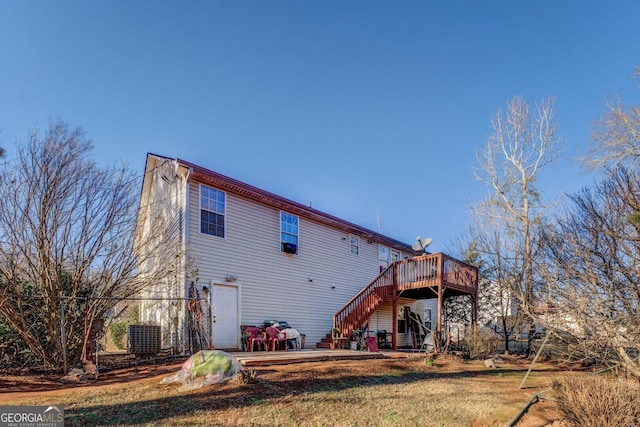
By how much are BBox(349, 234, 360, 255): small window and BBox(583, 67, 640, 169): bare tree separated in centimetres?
936

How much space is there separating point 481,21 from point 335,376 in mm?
12121

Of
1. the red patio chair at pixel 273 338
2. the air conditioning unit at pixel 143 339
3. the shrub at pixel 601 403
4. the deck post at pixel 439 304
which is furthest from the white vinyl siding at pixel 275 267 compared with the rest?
the shrub at pixel 601 403

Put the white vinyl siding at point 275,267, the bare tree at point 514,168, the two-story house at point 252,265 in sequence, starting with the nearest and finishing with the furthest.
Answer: the two-story house at point 252,265
the white vinyl siding at point 275,267
the bare tree at point 514,168

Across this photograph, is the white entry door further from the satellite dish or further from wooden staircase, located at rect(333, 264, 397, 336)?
the satellite dish

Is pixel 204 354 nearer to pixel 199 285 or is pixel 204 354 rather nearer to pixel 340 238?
pixel 199 285

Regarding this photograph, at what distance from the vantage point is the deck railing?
14914 mm

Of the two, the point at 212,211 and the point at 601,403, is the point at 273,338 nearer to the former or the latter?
the point at 212,211

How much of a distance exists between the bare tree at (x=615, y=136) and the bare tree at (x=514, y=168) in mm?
3294

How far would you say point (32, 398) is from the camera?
640 centimetres

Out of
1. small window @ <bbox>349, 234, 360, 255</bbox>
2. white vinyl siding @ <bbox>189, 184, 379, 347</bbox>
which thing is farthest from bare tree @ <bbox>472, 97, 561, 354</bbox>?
white vinyl siding @ <bbox>189, 184, 379, 347</bbox>

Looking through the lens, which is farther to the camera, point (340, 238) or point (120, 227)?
point (340, 238)

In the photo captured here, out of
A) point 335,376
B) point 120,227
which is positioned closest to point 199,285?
point 120,227

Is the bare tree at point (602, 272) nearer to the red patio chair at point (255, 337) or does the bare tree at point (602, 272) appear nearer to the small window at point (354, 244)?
the red patio chair at point (255, 337)

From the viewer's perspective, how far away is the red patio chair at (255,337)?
39.5 ft
